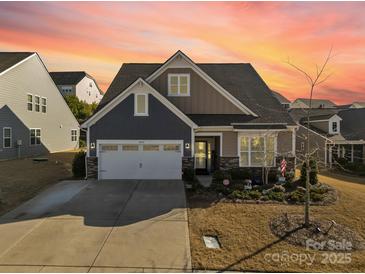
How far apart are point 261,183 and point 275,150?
2301 millimetres

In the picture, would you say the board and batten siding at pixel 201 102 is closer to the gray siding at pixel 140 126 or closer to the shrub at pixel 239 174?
the gray siding at pixel 140 126

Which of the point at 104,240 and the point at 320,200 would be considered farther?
the point at 320,200

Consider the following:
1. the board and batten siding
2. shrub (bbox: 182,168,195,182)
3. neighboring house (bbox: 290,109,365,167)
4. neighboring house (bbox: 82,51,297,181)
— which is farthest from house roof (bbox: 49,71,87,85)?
shrub (bbox: 182,168,195,182)

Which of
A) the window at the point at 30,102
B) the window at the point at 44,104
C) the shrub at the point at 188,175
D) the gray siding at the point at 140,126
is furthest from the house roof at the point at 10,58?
the shrub at the point at 188,175

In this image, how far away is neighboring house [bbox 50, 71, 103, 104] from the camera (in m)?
54.8

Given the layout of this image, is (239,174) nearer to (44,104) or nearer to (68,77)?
(44,104)

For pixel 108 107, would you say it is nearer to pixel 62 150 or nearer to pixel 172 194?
pixel 172 194

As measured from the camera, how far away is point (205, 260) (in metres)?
7.68

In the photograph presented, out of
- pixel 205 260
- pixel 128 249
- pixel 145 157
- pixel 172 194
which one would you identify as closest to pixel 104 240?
pixel 128 249

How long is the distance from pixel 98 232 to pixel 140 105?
816 cm

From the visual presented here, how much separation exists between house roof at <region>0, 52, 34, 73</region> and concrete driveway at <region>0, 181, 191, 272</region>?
15.5m

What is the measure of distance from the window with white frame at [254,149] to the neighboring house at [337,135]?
1029 centimetres

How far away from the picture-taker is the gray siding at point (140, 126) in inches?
631

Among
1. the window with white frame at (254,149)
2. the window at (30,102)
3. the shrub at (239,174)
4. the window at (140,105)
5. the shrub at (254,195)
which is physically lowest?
the shrub at (254,195)
